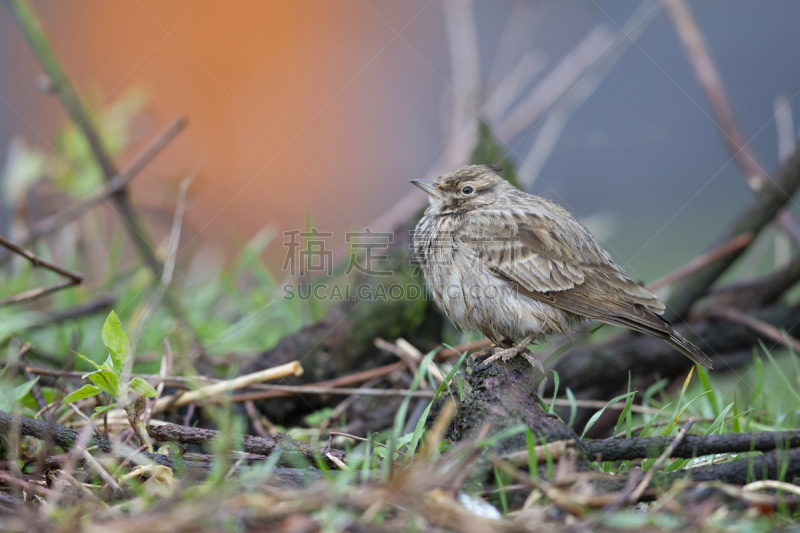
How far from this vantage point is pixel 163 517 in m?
1.48

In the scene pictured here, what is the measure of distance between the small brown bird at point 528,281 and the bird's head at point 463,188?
328 mm

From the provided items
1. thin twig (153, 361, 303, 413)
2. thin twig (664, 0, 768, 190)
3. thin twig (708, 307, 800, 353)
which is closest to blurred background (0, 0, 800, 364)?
thin twig (664, 0, 768, 190)

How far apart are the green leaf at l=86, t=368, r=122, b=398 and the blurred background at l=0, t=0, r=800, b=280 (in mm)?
6598

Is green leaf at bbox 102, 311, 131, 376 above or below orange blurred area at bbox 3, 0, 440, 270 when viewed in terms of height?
below

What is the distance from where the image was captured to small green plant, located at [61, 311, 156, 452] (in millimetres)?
2279

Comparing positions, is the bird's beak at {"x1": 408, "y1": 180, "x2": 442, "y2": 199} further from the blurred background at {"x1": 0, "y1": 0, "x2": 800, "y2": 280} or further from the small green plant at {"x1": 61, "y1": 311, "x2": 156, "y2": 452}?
the blurred background at {"x1": 0, "y1": 0, "x2": 800, "y2": 280}

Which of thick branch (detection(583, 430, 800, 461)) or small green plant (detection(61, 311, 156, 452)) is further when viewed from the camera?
small green plant (detection(61, 311, 156, 452))

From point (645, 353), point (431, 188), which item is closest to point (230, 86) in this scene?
point (431, 188)

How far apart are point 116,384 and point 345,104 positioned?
936 centimetres

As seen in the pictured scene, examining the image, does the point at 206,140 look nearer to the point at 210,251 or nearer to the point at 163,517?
the point at 210,251

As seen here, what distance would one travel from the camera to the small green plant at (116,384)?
2.28 m

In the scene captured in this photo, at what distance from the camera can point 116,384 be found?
233 centimetres

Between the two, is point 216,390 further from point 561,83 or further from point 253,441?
→ point 561,83

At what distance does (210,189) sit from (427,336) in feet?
22.7
